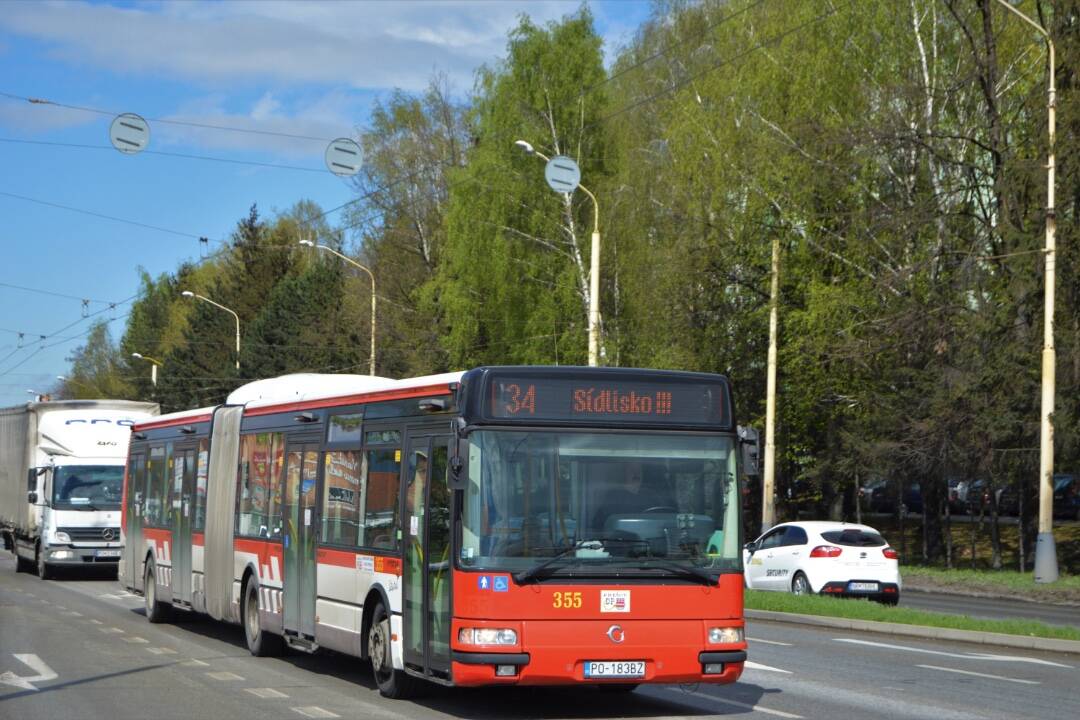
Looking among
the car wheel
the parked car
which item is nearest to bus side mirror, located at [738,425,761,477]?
the car wheel

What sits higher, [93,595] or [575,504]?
[575,504]

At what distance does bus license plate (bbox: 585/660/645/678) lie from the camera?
11.9m

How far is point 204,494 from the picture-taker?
2072cm

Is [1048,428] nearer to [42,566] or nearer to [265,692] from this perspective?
[42,566]

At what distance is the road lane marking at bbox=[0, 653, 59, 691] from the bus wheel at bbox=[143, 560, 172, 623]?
17.9 ft

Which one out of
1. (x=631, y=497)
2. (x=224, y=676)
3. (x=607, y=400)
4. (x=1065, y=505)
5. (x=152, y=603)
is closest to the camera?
(x=631, y=497)

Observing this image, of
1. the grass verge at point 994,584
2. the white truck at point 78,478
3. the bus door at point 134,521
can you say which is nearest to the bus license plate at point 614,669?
the bus door at point 134,521

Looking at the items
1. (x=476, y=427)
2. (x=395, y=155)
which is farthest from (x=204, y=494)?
(x=395, y=155)

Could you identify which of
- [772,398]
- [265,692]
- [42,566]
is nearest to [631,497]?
[265,692]

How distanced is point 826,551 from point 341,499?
558 inches

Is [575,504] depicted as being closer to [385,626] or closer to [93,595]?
[385,626]

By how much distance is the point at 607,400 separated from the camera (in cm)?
1250

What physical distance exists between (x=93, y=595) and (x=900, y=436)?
17598 mm

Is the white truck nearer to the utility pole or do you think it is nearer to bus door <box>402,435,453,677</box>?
the utility pole
